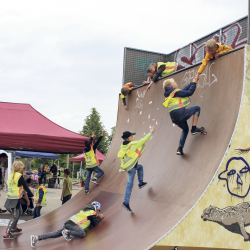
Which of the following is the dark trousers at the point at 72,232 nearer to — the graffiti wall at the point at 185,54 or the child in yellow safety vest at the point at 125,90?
the child in yellow safety vest at the point at 125,90

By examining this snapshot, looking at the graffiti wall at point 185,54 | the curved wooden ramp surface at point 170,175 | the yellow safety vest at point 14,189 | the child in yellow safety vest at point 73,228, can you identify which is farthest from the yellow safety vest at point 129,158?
the graffiti wall at point 185,54

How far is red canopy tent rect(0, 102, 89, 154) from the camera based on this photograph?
728 centimetres

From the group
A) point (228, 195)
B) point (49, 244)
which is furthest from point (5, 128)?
point (228, 195)

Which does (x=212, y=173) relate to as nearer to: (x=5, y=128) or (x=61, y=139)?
(x=61, y=139)

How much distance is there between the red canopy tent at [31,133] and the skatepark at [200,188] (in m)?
2.25

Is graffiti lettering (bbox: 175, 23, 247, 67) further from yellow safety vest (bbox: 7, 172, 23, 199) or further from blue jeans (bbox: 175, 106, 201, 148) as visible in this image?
yellow safety vest (bbox: 7, 172, 23, 199)

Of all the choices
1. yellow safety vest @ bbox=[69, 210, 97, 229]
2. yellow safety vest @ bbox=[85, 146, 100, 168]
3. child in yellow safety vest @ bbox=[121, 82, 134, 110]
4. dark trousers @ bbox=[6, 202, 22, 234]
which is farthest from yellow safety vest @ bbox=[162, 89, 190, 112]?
dark trousers @ bbox=[6, 202, 22, 234]

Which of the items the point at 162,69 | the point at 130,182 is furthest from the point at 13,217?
the point at 162,69

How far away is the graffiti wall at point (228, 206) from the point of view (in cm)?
401

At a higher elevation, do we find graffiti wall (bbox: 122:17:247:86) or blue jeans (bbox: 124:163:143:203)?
graffiti wall (bbox: 122:17:247:86)

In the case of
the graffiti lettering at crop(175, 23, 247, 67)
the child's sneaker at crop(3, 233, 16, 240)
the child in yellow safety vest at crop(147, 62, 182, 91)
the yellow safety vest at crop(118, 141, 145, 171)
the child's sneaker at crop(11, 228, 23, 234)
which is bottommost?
the child's sneaker at crop(11, 228, 23, 234)

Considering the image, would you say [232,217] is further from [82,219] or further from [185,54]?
[185,54]

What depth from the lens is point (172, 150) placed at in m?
5.85

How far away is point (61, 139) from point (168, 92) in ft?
11.7
